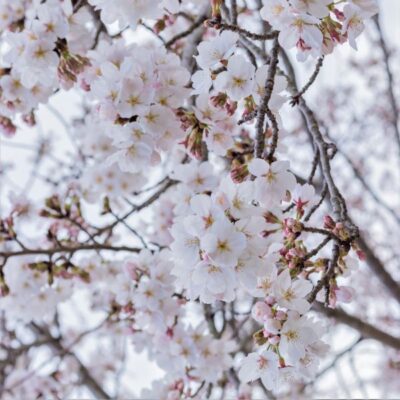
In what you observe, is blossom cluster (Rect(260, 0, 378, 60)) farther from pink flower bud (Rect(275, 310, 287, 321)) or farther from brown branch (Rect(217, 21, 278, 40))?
pink flower bud (Rect(275, 310, 287, 321))

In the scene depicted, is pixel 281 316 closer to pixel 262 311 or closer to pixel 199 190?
pixel 262 311

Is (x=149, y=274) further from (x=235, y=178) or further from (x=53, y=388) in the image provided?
(x=53, y=388)

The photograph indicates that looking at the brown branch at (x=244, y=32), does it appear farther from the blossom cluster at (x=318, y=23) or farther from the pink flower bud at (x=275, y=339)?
the pink flower bud at (x=275, y=339)

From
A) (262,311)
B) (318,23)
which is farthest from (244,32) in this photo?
(262,311)

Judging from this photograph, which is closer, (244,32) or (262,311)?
(262,311)

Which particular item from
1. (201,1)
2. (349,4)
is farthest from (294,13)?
(201,1)

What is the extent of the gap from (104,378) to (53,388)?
2273 millimetres

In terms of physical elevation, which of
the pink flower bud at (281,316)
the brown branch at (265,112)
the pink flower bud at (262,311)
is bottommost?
the pink flower bud at (281,316)

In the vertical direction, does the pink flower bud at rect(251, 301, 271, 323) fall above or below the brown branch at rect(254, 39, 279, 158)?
below

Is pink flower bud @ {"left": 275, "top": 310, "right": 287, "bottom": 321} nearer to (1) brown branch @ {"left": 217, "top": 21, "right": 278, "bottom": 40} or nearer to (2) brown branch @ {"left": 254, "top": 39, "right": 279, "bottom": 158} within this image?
(2) brown branch @ {"left": 254, "top": 39, "right": 279, "bottom": 158}

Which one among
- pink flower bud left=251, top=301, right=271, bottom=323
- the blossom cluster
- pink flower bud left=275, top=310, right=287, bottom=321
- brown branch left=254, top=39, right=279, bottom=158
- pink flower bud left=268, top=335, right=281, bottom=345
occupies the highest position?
the blossom cluster

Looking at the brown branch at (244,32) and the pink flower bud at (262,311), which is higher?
the brown branch at (244,32)

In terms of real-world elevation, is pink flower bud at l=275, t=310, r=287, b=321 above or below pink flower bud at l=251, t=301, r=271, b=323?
below

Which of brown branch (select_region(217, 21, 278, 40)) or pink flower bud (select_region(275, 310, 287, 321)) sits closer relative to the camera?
pink flower bud (select_region(275, 310, 287, 321))
